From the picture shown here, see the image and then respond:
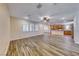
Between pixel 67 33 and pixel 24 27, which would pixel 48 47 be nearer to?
pixel 67 33

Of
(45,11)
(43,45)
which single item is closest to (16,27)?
(45,11)

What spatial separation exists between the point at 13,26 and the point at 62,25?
1.32m

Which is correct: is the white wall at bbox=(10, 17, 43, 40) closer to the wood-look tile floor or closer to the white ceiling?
the white ceiling

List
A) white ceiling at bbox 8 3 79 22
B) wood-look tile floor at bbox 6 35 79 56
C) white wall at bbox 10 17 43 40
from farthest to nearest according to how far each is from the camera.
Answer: wood-look tile floor at bbox 6 35 79 56
white ceiling at bbox 8 3 79 22
white wall at bbox 10 17 43 40

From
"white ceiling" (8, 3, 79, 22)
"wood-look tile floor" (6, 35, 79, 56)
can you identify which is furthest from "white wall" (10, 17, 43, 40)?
"wood-look tile floor" (6, 35, 79, 56)

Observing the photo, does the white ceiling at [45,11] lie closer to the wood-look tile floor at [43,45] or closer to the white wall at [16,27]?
the white wall at [16,27]

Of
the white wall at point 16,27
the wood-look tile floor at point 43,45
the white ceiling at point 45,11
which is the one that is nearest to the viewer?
the white wall at point 16,27

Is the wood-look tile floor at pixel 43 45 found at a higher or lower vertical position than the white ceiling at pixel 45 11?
lower

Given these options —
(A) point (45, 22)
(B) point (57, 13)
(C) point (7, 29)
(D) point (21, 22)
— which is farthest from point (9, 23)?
(B) point (57, 13)

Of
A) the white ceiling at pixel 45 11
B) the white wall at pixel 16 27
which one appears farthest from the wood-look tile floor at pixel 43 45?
the white ceiling at pixel 45 11

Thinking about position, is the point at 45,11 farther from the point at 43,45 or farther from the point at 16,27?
the point at 43,45

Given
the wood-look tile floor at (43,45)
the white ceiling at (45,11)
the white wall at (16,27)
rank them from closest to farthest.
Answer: the white wall at (16,27) < the white ceiling at (45,11) < the wood-look tile floor at (43,45)

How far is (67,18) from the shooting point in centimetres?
271

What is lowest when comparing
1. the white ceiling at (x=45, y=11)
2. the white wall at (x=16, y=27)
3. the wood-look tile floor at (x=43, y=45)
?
the wood-look tile floor at (x=43, y=45)
